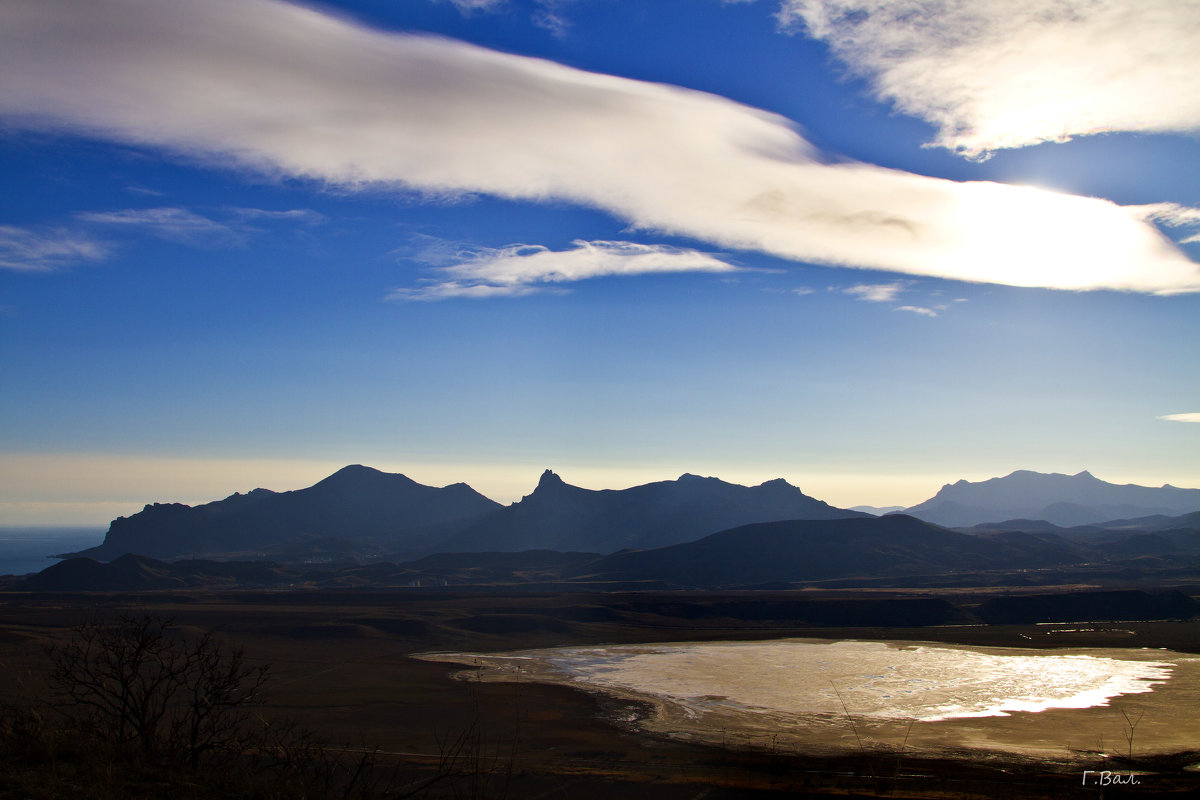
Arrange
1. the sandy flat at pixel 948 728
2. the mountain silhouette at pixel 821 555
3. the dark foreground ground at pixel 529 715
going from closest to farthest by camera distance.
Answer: the dark foreground ground at pixel 529 715 < the sandy flat at pixel 948 728 < the mountain silhouette at pixel 821 555

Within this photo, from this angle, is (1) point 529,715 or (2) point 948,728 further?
(1) point 529,715

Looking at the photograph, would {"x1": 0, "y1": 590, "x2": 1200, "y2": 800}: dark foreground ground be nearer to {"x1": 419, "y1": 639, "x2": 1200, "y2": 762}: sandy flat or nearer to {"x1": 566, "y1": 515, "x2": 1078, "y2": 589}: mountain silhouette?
{"x1": 419, "y1": 639, "x2": 1200, "y2": 762}: sandy flat

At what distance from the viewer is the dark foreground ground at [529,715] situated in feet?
88.5

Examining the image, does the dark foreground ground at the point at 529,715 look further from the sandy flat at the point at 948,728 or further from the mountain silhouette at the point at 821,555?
the mountain silhouette at the point at 821,555

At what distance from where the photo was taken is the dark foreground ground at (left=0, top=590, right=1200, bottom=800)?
2698cm

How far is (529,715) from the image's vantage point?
42.2 m

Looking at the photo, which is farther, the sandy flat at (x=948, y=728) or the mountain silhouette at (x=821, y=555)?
the mountain silhouette at (x=821, y=555)

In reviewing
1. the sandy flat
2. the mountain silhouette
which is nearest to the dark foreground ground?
the sandy flat

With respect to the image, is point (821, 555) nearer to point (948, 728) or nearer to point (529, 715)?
point (948, 728)

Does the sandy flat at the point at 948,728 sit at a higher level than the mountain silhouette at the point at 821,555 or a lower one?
higher

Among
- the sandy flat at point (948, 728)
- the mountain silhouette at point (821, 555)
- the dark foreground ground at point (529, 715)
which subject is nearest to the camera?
the dark foreground ground at point (529, 715)

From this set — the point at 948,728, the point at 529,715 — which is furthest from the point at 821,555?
the point at 529,715

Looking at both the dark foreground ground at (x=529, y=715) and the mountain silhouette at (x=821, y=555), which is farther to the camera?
the mountain silhouette at (x=821, y=555)

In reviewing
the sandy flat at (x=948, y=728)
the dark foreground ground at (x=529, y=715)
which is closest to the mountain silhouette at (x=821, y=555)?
the dark foreground ground at (x=529, y=715)
